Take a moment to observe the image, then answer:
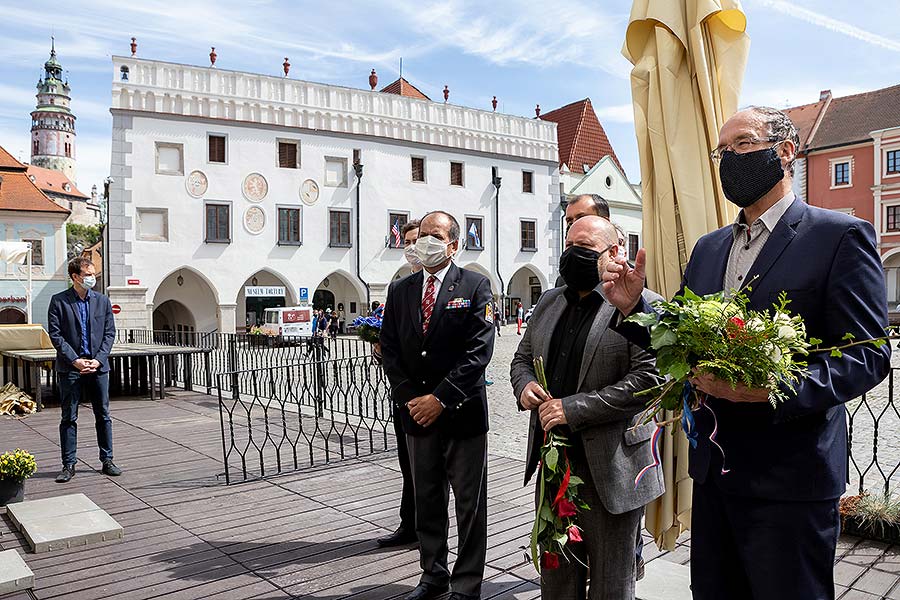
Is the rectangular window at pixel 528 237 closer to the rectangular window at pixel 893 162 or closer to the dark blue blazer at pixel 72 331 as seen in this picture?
the rectangular window at pixel 893 162

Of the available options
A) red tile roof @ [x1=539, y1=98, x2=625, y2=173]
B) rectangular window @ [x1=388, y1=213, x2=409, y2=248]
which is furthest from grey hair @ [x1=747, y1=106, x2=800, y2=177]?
red tile roof @ [x1=539, y1=98, x2=625, y2=173]

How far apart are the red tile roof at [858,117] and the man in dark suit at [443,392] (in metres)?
45.9

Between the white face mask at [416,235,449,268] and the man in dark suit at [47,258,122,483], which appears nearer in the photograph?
the white face mask at [416,235,449,268]

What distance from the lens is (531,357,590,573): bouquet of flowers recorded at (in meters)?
2.87

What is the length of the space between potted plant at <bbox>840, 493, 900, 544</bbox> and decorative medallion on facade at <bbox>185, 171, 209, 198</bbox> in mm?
30186

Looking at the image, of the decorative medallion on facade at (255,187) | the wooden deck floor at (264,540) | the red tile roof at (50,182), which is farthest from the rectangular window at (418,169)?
the red tile roof at (50,182)

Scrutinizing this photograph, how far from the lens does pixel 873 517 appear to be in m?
4.64

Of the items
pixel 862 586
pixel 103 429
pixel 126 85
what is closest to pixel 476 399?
pixel 862 586

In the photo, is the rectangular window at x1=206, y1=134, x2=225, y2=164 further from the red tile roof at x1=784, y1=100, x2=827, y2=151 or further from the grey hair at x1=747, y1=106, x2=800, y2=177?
the red tile roof at x1=784, y1=100, x2=827, y2=151

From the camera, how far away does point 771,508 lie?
2.24 meters

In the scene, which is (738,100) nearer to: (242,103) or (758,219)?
(758,219)

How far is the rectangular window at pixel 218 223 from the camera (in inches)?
1232

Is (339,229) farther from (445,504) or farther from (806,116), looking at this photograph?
(806,116)

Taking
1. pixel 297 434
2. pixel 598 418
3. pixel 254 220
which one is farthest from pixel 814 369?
pixel 254 220
